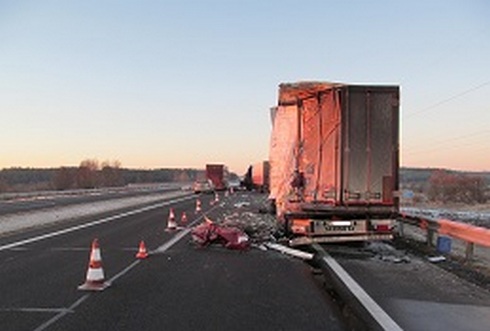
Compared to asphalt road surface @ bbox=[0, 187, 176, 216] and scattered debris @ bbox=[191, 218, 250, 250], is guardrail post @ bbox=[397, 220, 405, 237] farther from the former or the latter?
asphalt road surface @ bbox=[0, 187, 176, 216]

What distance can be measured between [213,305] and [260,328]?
1349 mm

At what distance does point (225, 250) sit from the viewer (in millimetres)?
14195

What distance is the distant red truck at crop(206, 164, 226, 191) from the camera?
7056 centimetres

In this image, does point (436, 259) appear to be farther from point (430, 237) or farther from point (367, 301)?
point (367, 301)

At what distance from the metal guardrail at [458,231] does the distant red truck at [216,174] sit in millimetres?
54568

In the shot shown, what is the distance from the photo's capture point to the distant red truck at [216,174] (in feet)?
232

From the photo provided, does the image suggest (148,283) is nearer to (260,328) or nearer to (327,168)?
(260,328)

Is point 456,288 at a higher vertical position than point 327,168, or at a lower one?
lower

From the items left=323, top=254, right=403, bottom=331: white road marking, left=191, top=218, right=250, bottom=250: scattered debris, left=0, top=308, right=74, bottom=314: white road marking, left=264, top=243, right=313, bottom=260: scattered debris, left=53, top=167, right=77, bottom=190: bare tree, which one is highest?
left=53, top=167, right=77, bottom=190: bare tree

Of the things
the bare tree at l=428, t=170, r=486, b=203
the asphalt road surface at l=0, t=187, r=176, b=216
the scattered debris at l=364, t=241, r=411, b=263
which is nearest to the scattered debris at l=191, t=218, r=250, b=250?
the scattered debris at l=364, t=241, r=411, b=263

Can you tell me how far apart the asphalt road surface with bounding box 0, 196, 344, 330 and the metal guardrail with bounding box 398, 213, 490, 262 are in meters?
3.31

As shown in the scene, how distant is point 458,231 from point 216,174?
59548 mm

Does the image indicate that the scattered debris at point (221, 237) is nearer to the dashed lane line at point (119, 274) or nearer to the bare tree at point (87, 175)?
the dashed lane line at point (119, 274)

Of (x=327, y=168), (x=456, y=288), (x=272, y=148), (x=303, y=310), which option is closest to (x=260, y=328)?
(x=303, y=310)
